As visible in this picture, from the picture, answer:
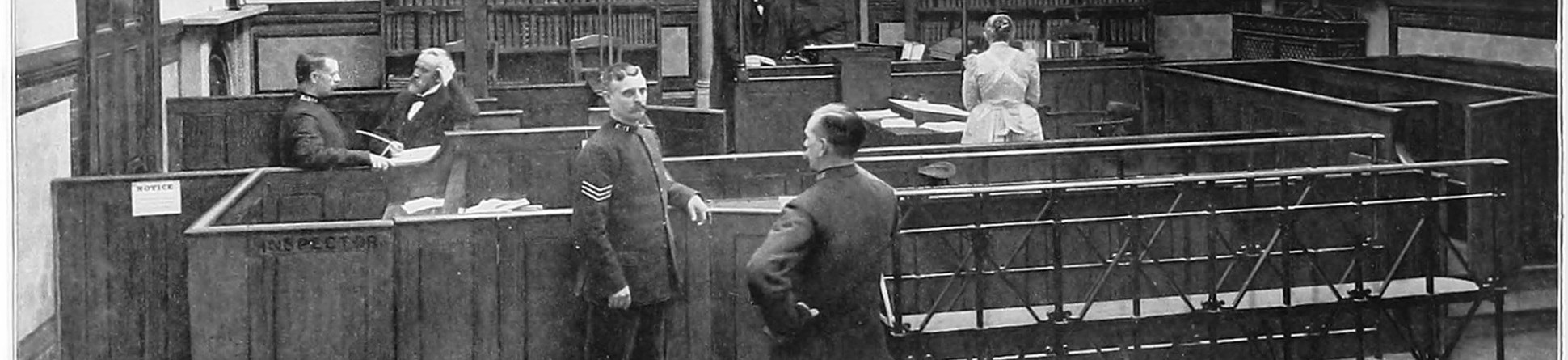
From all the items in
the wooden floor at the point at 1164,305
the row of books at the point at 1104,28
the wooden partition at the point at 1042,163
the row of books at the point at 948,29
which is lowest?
the wooden floor at the point at 1164,305

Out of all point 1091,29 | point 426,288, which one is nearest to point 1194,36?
point 1091,29

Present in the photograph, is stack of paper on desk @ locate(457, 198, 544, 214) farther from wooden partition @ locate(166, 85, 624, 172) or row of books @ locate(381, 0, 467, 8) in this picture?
row of books @ locate(381, 0, 467, 8)

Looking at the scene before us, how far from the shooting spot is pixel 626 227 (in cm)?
464

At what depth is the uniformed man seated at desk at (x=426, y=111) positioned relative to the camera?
Result: 5.68 metres

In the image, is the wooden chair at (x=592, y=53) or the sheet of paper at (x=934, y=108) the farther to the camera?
the wooden chair at (x=592, y=53)

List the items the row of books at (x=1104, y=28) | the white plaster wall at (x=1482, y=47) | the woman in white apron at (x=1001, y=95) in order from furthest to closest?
the row of books at (x=1104, y=28)
the woman in white apron at (x=1001, y=95)
the white plaster wall at (x=1482, y=47)

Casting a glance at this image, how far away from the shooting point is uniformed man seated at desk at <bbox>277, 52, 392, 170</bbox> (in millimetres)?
5273

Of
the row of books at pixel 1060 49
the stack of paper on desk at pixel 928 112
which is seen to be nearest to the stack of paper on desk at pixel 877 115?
the stack of paper on desk at pixel 928 112

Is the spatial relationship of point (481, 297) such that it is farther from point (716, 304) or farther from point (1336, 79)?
point (1336, 79)

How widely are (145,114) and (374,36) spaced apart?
2725mm

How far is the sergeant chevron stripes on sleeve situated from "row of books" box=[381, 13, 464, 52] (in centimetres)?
433

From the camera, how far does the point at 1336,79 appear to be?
20.9ft

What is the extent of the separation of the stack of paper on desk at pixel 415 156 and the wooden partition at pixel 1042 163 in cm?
93

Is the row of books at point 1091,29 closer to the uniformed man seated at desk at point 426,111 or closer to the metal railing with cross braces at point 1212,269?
the metal railing with cross braces at point 1212,269
